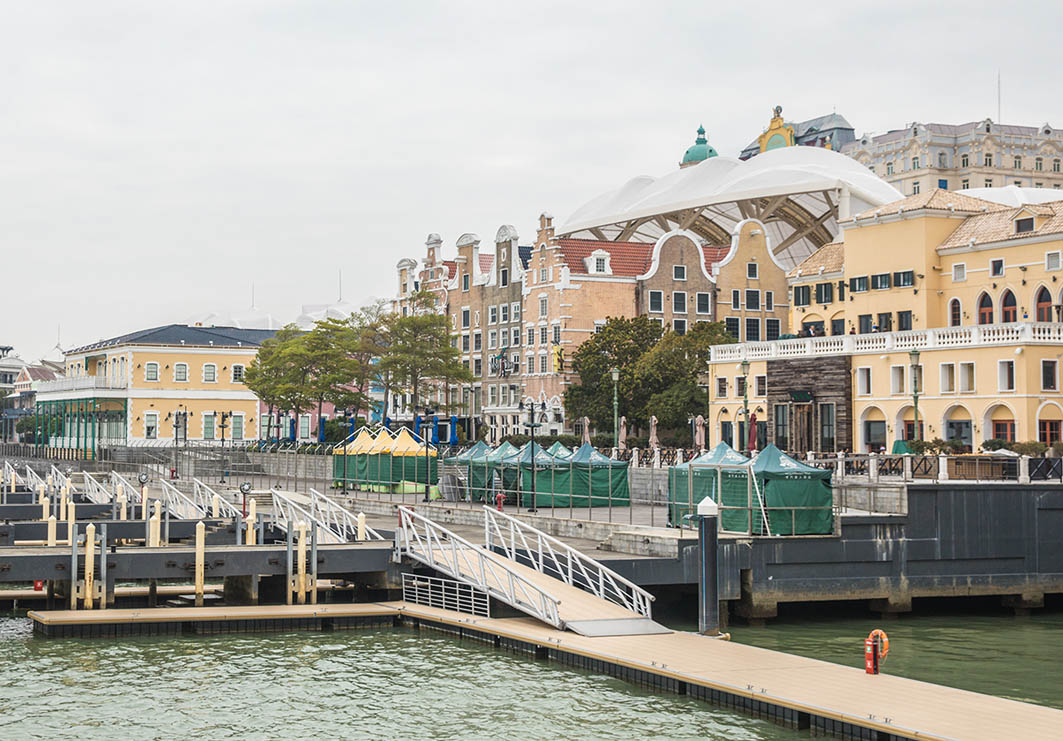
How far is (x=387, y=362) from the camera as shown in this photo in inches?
4094

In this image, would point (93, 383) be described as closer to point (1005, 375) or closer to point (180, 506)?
point (180, 506)

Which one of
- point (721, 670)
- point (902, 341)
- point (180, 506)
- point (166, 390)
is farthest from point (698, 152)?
point (721, 670)

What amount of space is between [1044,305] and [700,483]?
38623mm

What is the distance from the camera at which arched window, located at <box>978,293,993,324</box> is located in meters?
76.4

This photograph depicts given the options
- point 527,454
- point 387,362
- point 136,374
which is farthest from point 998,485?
point 136,374

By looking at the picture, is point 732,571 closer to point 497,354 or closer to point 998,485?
point 998,485

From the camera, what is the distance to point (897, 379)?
72062 millimetres

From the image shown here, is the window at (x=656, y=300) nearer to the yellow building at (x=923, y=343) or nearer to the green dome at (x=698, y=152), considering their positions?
the yellow building at (x=923, y=343)

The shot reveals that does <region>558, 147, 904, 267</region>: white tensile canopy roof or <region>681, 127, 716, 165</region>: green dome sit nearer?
<region>558, 147, 904, 267</region>: white tensile canopy roof

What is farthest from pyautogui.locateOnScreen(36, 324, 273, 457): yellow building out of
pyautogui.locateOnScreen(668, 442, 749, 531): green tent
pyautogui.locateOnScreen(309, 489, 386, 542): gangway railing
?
pyautogui.locateOnScreen(668, 442, 749, 531): green tent

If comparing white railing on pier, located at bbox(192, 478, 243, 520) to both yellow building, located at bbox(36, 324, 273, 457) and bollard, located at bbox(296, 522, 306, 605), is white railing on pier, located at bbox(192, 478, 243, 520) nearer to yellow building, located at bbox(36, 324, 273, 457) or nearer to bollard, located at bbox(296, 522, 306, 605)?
bollard, located at bbox(296, 522, 306, 605)

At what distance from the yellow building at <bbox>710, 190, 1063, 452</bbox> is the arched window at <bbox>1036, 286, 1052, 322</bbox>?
0.07m

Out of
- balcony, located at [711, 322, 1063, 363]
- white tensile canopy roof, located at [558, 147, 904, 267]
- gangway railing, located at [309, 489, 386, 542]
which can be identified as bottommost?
gangway railing, located at [309, 489, 386, 542]

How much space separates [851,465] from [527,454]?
41.2 ft
